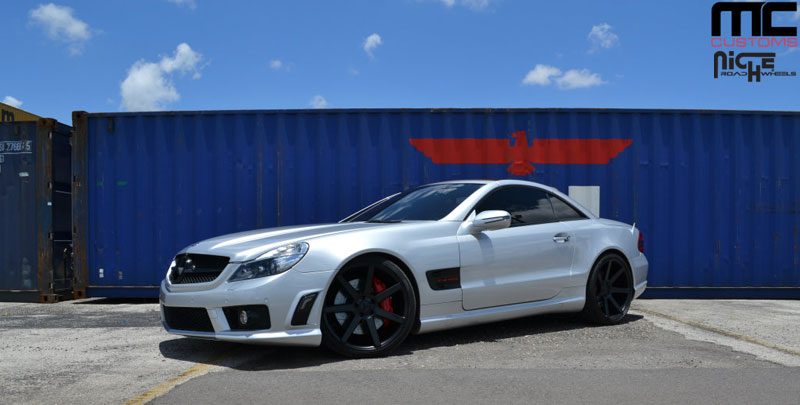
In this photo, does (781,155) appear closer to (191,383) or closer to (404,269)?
(404,269)

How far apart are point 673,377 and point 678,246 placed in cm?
509

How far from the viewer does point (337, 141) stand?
8711 millimetres

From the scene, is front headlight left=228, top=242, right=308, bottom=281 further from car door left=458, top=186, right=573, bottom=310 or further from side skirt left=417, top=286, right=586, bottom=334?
car door left=458, top=186, right=573, bottom=310

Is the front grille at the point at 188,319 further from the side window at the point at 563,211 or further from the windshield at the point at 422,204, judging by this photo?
the side window at the point at 563,211

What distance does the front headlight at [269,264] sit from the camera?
4.53 m

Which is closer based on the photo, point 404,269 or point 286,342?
point 286,342

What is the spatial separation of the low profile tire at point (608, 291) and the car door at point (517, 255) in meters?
0.40

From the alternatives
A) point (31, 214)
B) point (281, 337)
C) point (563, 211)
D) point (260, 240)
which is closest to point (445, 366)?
point (281, 337)

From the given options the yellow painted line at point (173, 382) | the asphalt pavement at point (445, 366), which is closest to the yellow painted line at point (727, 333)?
the asphalt pavement at point (445, 366)

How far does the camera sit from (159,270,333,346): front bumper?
4.45 meters

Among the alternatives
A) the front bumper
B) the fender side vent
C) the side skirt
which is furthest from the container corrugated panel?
the front bumper

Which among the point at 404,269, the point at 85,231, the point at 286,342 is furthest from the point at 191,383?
the point at 85,231

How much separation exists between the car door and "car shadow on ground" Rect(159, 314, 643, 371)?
0.41 meters

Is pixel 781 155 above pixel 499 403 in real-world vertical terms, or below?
above
